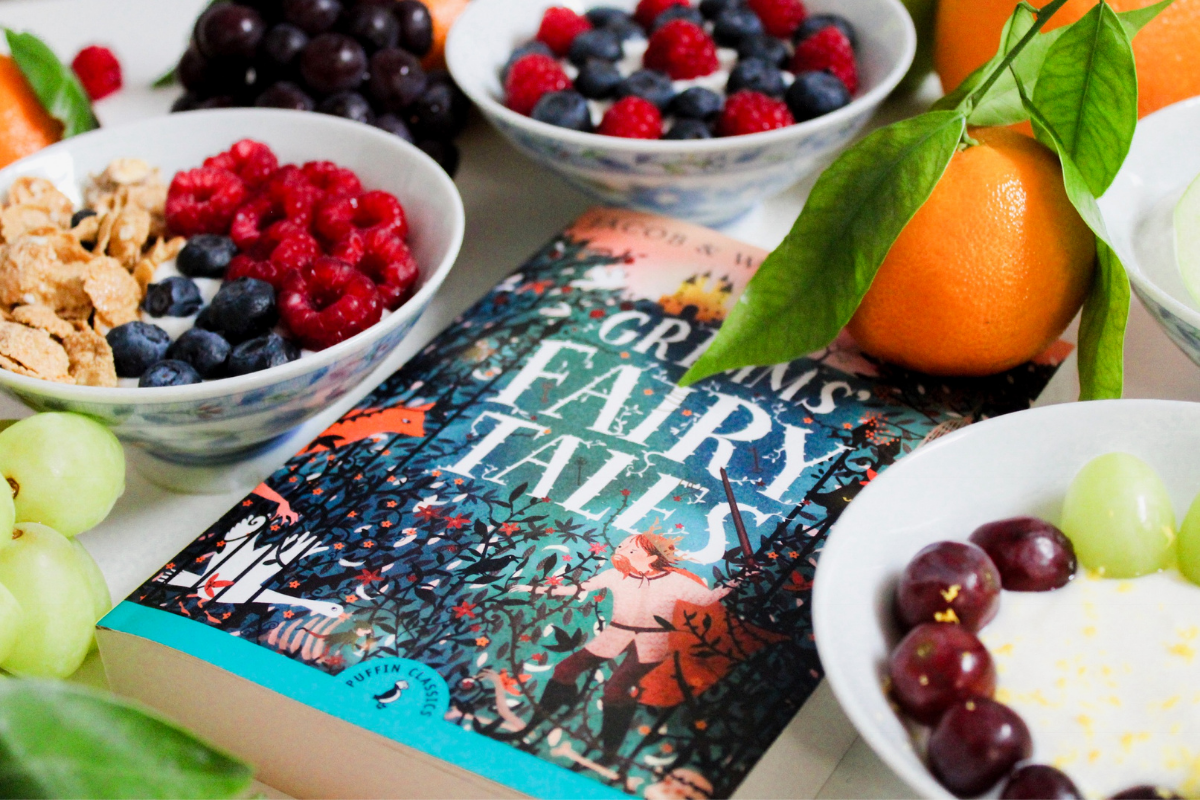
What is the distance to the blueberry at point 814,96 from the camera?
2.54ft

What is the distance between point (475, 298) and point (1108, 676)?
52 cm

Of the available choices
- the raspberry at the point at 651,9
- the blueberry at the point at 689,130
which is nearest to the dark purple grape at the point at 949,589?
the blueberry at the point at 689,130

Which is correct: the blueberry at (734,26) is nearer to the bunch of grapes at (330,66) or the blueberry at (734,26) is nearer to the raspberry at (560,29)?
the raspberry at (560,29)

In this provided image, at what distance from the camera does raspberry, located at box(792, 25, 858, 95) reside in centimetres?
82

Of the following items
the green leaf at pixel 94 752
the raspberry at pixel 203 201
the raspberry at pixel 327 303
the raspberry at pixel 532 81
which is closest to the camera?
the green leaf at pixel 94 752

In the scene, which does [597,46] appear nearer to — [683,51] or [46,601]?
[683,51]

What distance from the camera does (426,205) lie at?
0.71 m

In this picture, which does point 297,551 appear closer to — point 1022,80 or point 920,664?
point 920,664

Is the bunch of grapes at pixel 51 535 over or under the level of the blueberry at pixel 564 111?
under

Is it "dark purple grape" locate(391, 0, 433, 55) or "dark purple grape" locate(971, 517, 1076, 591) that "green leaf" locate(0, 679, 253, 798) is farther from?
"dark purple grape" locate(391, 0, 433, 55)

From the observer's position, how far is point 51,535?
0.49m

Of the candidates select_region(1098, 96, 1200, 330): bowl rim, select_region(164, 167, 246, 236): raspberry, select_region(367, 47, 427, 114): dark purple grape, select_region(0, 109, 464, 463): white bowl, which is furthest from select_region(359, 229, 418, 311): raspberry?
select_region(1098, 96, 1200, 330): bowl rim

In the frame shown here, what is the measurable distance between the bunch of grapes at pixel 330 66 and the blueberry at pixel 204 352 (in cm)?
31

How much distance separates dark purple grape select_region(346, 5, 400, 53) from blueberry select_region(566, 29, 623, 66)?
0.17 metres
